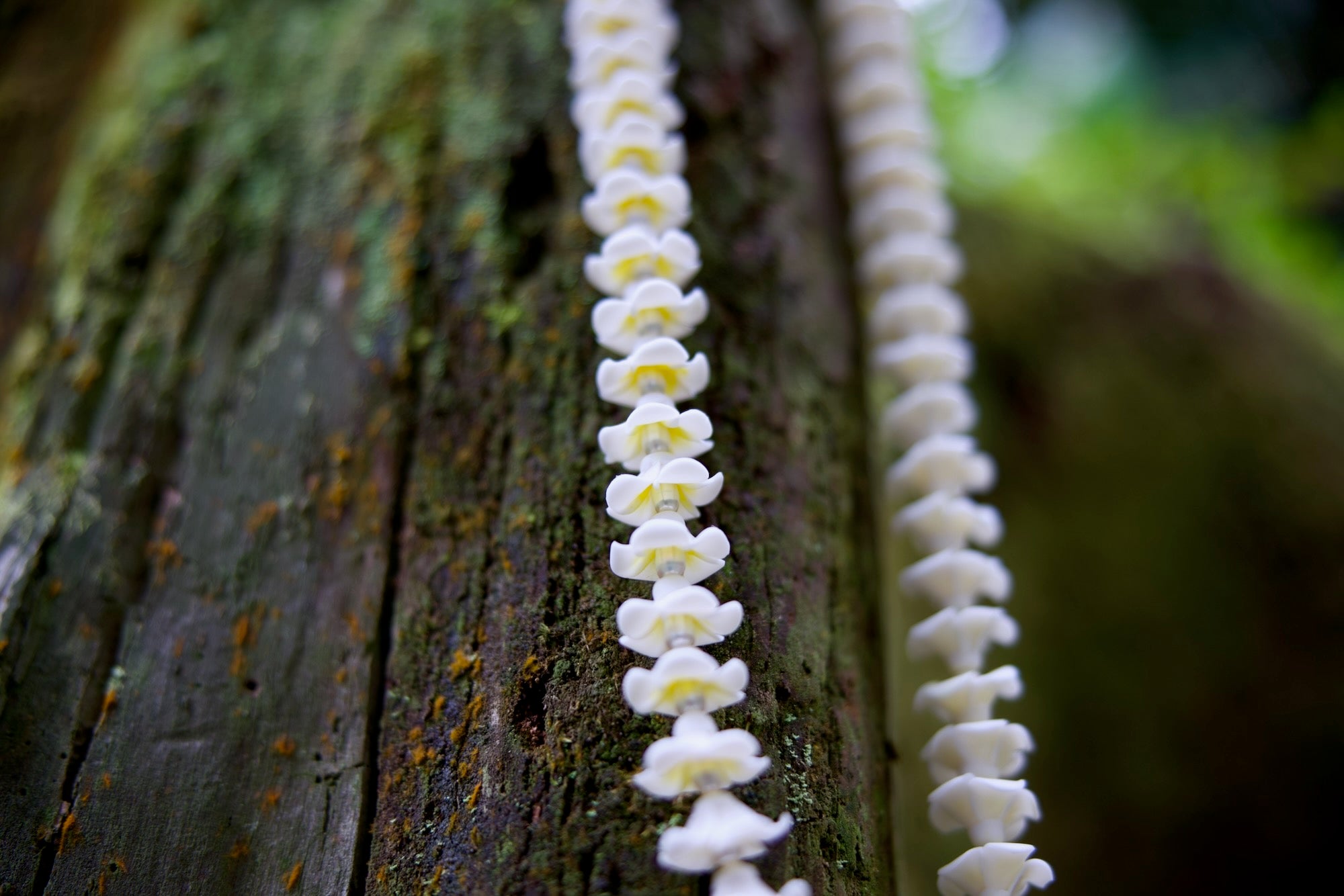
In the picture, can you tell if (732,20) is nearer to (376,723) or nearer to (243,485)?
(243,485)

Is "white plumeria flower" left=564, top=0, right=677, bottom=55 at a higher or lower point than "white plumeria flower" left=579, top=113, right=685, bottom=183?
higher

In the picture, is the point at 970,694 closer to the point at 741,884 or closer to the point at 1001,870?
the point at 1001,870

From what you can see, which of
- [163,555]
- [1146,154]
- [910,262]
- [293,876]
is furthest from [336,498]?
[1146,154]

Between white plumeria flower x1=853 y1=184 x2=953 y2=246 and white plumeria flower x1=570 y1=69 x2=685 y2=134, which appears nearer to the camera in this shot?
white plumeria flower x1=570 y1=69 x2=685 y2=134

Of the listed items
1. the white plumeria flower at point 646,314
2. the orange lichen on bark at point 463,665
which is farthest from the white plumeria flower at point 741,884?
the white plumeria flower at point 646,314

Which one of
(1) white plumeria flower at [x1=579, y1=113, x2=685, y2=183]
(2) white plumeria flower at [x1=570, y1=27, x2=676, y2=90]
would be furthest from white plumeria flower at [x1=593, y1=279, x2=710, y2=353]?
(2) white plumeria flower at [x1=570, y1=27, x2=676, y2=90]

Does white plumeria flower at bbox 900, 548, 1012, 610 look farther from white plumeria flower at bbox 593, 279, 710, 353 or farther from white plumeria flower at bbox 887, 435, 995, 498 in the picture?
white plumeria flower at bbox 593, 279, 710, 353

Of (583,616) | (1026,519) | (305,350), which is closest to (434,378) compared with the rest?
(305,350)
